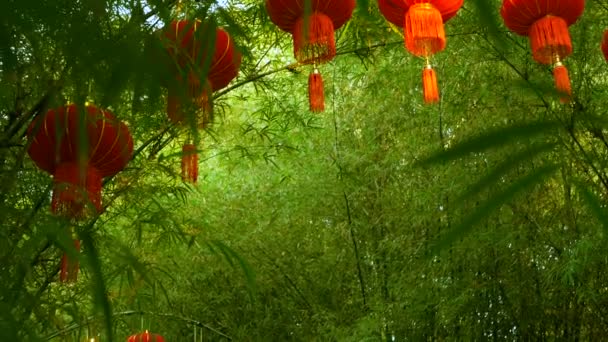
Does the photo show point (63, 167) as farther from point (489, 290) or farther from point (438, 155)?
point (489, 290)

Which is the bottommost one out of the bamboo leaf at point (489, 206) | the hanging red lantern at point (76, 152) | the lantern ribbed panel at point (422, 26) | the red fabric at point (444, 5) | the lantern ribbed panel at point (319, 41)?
the bamboo leaf at point (489, 206)

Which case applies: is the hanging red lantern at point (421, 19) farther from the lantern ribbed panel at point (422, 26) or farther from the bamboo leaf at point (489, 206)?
the bamboo leaf at point (489, 206)

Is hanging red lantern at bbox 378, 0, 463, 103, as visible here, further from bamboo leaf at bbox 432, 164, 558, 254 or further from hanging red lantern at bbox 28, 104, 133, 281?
bamboo leaf at bbox 432, 164, 558, 254

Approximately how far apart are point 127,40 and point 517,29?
202cm

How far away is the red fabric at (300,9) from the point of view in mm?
2012

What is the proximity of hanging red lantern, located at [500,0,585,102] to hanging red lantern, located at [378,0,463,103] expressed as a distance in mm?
239

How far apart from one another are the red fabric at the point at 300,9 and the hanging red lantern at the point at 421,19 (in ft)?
0.41

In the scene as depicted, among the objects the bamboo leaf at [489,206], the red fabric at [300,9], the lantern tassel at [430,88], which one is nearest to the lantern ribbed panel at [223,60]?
the red fabric at [300,9]

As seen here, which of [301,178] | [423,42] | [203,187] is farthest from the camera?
[203,187]

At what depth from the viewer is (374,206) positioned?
403 centimetres

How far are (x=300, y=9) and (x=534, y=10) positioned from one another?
2.37 ft

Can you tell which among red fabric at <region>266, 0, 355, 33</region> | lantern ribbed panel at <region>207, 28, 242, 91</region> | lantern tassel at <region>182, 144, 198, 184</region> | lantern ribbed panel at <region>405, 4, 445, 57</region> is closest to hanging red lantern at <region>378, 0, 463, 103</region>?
lantern ribbed panel at <region>405, 4, 445, 57</region>

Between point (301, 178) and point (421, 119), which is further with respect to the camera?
point (301, 178)

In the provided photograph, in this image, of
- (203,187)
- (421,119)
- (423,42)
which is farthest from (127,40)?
(203,187)
